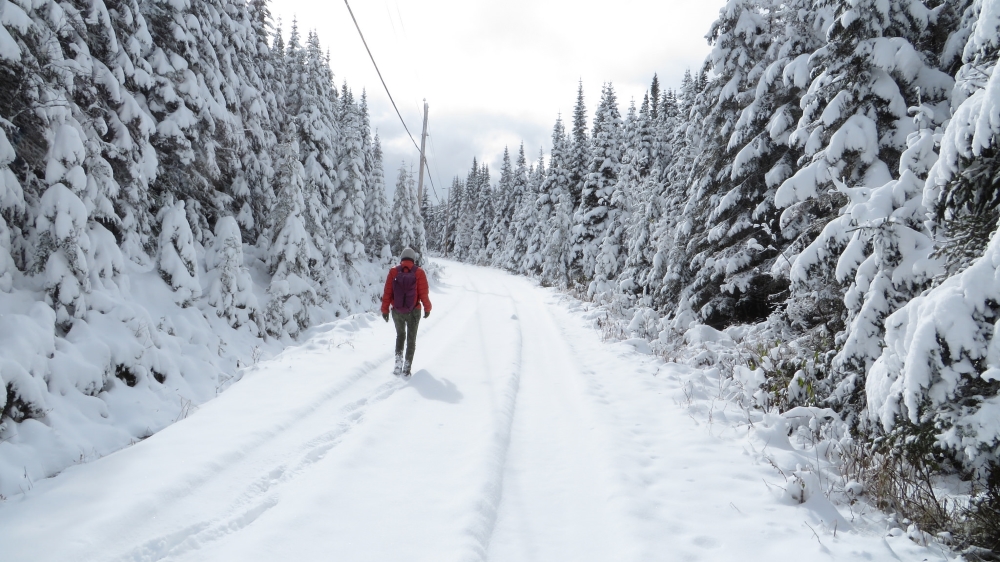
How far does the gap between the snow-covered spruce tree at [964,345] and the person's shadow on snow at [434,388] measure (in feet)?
17.0

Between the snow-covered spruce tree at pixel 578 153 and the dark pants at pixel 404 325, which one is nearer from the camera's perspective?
the dark pants at pixel 404 325

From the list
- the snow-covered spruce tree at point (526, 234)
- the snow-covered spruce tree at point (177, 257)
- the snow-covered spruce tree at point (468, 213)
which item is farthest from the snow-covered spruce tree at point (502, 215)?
the snow-covered spruce tree at point (177, 257)

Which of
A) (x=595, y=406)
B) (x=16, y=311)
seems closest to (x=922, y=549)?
(x=595, y=406)

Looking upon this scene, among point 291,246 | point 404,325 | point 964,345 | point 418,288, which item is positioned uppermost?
point 291,246

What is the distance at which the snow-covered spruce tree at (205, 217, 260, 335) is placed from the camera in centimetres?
1178

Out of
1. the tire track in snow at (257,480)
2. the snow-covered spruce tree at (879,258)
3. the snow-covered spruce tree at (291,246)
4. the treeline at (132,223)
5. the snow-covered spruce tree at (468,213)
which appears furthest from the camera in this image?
the snow-covered spruce tree at (468,213)

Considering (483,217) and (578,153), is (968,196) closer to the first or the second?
(578,153)

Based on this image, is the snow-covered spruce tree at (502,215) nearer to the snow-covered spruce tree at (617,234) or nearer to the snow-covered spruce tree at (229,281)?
the snow-covered spruce tree at (617,234)

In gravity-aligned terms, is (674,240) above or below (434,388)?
above

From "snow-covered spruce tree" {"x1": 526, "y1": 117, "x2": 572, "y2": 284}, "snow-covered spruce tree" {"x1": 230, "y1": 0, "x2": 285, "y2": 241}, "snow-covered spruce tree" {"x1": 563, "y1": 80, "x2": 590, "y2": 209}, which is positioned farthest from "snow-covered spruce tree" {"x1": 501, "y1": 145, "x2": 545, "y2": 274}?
"snow-covered spruce tree" {"x1": 230, "y1": 0, "x2": 285, "y2": 241}

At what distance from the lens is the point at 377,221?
107ft

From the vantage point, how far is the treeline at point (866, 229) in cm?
353

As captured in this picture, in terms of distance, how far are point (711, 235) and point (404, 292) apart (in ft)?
25.9

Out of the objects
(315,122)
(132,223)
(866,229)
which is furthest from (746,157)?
(315,122)
